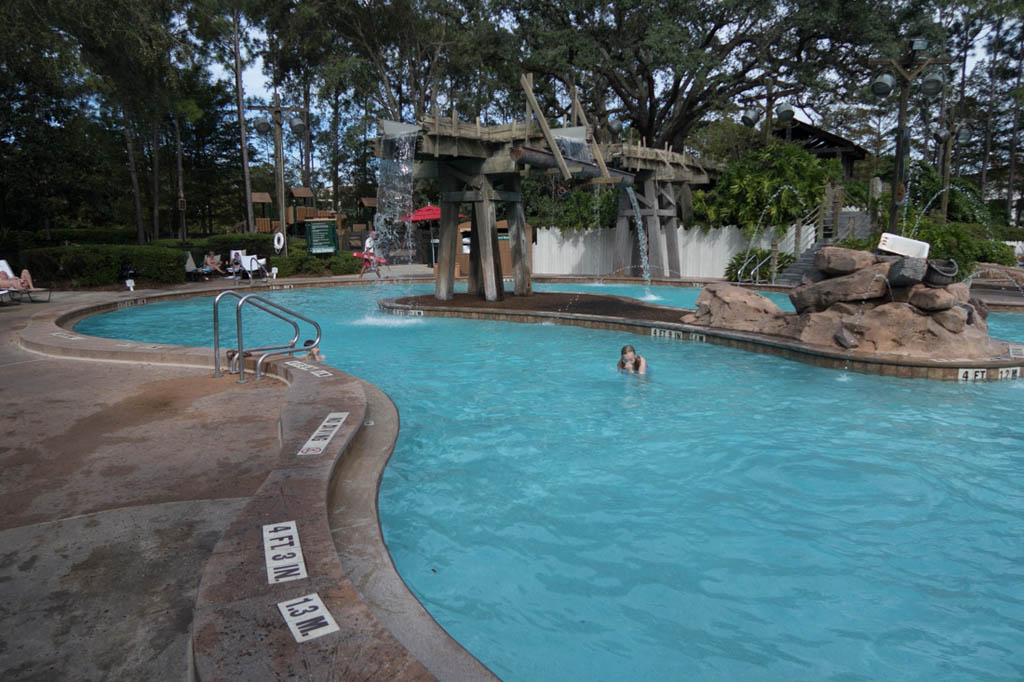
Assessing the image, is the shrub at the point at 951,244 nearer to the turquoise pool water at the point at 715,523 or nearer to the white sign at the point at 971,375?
the white sign at the point at 971,375

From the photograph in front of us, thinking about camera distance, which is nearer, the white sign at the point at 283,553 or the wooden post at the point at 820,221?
the white sign at the point at 283,553

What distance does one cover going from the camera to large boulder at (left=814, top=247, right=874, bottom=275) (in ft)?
32.3

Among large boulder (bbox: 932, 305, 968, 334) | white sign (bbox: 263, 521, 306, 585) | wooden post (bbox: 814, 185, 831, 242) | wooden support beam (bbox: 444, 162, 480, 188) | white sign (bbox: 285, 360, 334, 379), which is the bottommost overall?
white sign (bbox: 263, 521, 306, 585)

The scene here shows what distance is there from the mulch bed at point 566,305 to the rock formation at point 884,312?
2823mm

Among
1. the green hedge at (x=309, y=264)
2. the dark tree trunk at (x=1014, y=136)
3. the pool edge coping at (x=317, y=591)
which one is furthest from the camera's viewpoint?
the dark tree trunk at (x=1014, y=136)

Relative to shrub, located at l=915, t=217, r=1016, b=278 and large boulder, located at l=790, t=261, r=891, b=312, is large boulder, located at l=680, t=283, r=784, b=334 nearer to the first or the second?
large boulder, located at l=790, t=261, r=891, b=312

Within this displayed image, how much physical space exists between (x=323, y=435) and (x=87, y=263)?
18.8 metres

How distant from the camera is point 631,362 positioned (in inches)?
356

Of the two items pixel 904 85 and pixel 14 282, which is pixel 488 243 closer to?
pixel 904 85

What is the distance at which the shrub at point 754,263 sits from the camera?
2106 centimetres

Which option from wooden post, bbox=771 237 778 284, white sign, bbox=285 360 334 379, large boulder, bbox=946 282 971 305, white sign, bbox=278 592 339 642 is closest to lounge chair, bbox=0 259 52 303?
white sign, bbox=285 360 334 379

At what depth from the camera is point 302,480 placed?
12.2 feet

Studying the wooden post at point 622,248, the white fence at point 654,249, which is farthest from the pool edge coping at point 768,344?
the wooden post at point 622,248

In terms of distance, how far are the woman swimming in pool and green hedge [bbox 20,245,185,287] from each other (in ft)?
58.5
